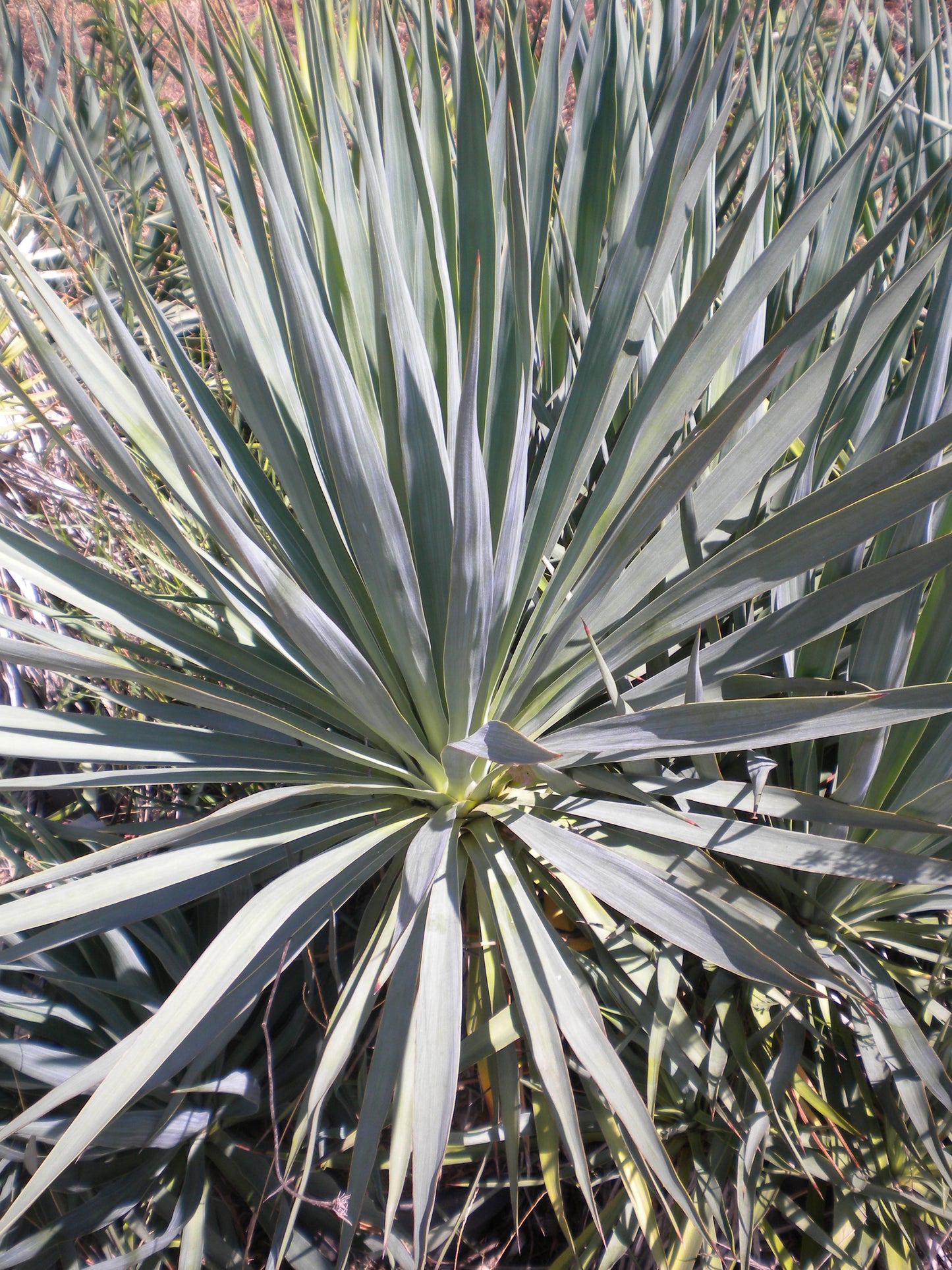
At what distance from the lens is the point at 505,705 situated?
104cm

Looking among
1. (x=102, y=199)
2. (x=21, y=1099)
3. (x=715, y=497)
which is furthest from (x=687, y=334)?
(x=21, y=1099)

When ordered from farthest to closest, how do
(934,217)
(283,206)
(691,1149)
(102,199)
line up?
(934,217), (691,1149), (283,206), (102,199)

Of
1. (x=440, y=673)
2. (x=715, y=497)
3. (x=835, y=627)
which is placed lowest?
(x=440, y=673)

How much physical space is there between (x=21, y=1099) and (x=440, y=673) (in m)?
0.83

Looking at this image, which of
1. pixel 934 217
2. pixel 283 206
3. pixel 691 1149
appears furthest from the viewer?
pixel 934 217

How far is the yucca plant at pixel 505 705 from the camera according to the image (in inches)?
32.2

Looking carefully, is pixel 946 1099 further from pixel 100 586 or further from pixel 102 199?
pixel 102 199

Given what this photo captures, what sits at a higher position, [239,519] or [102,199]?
[102,199]

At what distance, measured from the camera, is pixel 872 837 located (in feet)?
3.37

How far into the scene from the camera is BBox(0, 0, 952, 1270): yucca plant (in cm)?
82

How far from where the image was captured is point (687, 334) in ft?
2.86

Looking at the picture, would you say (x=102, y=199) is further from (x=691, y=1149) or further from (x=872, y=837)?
(x=691, y=1149)

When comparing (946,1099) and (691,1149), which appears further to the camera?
(691,1149)

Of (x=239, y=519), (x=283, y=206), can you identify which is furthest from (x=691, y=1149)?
(x=283, y=206)
